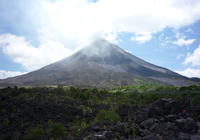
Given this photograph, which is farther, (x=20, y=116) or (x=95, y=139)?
(x=20, y=116)

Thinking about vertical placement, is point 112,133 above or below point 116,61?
below

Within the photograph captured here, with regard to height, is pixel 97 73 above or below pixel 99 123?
above

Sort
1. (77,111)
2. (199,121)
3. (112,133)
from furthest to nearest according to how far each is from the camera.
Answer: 1. (77,111)
2. (199,121)
3. (112,133)

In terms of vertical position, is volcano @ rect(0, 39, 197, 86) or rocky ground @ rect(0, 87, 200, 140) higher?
volcano @ rect(0, 39, 197, 86)

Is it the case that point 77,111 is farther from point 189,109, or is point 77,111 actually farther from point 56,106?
point 189,109

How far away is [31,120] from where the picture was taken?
14.8 metres

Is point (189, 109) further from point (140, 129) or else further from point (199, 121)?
point (140, 129)

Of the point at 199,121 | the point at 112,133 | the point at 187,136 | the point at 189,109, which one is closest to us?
the point at 187,136

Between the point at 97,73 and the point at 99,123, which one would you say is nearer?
the point at 99,123

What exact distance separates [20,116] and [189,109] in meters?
11.3

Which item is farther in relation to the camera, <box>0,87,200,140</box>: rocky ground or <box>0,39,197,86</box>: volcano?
<box>0,39,197,86</box>: volcano

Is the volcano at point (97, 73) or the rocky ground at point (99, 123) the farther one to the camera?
the volcano at point (97, 73)

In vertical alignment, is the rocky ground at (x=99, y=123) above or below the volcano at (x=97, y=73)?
below

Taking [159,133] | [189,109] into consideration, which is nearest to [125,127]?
[159,133]
